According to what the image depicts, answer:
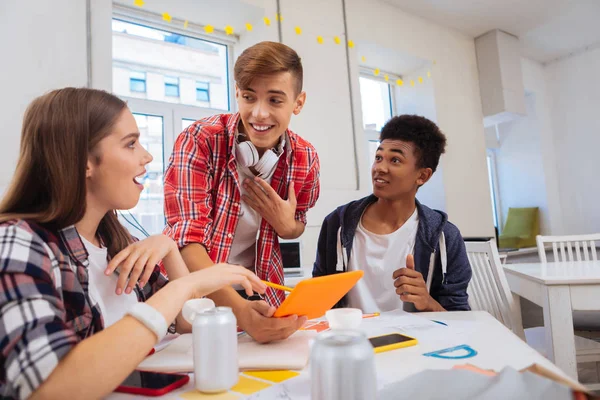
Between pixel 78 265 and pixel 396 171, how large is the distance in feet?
3.80

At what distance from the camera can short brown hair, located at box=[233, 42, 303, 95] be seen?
1207mm

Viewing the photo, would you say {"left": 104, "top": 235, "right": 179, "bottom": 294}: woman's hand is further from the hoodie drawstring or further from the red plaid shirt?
the hoodie drawstring

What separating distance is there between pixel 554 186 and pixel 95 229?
17.2 feet

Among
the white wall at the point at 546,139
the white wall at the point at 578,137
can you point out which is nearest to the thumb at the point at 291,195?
the white wall at the point at 546,139

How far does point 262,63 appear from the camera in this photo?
3.95ft

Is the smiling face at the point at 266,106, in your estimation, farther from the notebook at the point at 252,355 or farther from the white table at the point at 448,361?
the white table at the point at 448,361

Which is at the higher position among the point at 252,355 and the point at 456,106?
the point at 456,106

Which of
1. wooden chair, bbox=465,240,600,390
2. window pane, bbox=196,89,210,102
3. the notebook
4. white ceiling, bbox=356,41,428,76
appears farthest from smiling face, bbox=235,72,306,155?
white ceiling, bbox=356,41,428,76

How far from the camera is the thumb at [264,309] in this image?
87cm

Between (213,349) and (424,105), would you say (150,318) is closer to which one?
(213,349)

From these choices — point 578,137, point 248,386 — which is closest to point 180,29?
point 248,386

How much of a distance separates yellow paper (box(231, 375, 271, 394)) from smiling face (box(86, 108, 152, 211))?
1.53 ft

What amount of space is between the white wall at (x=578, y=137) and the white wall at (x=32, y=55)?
16.5ft

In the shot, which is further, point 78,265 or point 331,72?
point 331,72
